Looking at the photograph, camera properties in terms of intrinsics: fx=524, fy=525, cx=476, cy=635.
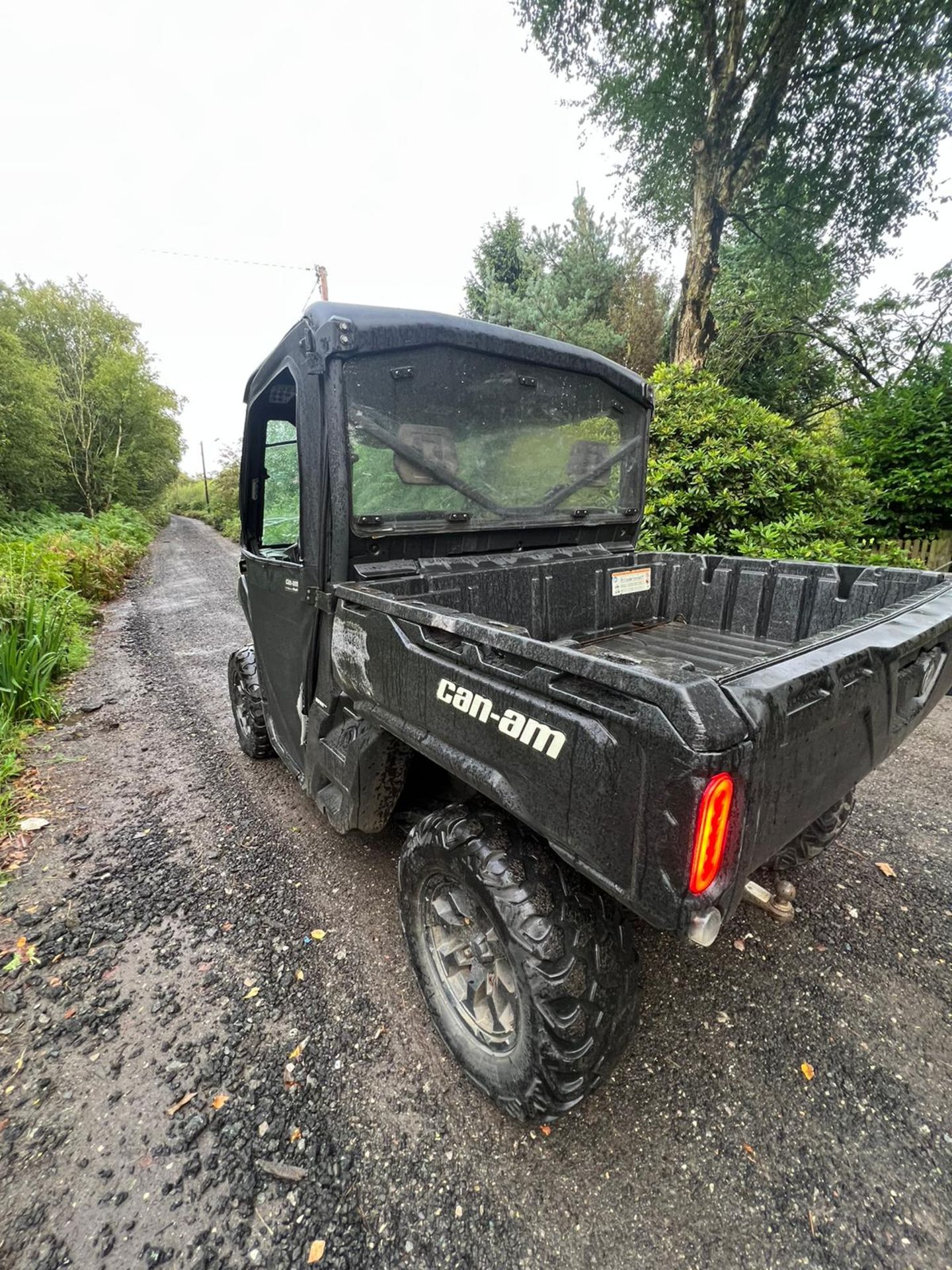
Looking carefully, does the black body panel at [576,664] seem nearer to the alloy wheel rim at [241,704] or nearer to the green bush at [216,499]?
the alloy wheel rim at [241,704]

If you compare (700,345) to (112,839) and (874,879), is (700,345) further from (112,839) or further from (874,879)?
(112,839)

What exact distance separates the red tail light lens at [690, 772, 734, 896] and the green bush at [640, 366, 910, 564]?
15.9 feet

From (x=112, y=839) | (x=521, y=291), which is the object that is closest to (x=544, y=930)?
(x=112, y=839)

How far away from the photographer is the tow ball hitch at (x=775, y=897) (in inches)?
64.6

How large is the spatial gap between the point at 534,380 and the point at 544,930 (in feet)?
7.42

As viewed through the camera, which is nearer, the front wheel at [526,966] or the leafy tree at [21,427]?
the front wheel at [526,966]

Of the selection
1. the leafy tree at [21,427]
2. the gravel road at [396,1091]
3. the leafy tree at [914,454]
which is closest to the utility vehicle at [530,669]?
the gravel road at [396,1091]

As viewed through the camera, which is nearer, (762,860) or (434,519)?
(762,860)

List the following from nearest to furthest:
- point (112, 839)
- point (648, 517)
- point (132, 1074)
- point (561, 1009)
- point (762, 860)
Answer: point (762, 860) < point (561, 1009) < point (132, 1074) < point (112, 839) < point (648, 517)

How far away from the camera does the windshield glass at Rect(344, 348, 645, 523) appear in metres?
2.06

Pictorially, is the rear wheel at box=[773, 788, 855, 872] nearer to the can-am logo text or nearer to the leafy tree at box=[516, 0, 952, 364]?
the can-am logo text

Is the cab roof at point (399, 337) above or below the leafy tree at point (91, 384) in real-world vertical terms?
below

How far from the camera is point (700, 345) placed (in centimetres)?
951

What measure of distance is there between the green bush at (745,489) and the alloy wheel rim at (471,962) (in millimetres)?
4725
